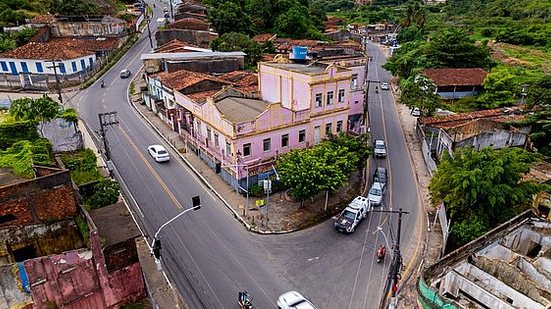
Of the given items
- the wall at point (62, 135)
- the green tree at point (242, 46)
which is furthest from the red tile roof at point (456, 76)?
the wall at point (62, 135)

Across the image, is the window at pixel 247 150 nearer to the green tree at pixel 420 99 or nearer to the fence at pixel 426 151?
the fence at pixel 426 151

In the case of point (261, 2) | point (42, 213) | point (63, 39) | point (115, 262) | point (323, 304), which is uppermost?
point (261, 2)

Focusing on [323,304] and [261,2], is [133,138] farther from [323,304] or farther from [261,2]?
[261,2]

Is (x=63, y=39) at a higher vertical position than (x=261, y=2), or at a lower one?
lower

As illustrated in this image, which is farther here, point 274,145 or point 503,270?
point 274,145

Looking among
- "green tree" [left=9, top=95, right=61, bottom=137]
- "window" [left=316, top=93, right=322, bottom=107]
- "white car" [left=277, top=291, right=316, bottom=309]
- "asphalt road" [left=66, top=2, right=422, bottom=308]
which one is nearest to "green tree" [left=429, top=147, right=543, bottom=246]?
"asphalt road" [left=66, top=2, right=422, bottom=308]

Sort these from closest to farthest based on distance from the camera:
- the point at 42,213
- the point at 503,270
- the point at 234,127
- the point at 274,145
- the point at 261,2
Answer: the point at 503,270 → the point at 42,213 → the point at 234,127 → the point at 274,145 → the point at 261,2

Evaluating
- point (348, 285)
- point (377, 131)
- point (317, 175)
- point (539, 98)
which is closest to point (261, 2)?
point (377, 131)
